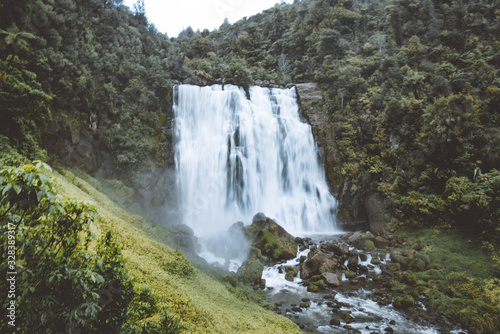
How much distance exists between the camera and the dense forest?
1084 centimetres

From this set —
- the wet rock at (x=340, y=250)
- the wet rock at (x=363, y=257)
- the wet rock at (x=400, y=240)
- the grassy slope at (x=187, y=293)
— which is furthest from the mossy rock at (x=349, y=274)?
the grassy slope at (x=187, y=293)

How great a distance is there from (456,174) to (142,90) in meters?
20.7

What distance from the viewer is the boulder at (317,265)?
10.6m

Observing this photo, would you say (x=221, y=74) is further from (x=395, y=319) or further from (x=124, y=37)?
(x=395, y=319)

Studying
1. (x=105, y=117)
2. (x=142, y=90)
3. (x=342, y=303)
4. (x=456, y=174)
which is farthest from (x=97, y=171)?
(x=456, y=174)

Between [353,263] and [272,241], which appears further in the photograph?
[272,241]

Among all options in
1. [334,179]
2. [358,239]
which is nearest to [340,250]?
[358,239]

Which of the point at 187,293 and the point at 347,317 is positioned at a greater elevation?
the point at 187,293

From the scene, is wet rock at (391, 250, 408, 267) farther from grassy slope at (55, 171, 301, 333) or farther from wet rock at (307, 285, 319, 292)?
grassy slope at (55, 171, 301, 333)

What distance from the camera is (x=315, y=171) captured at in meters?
20.9

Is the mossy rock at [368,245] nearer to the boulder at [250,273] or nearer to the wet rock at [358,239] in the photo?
the wet rock at [358,239]

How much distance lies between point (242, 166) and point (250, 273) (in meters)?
11.4

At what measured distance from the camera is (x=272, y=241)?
1282cm

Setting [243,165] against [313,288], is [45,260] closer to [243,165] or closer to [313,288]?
[313,288]
